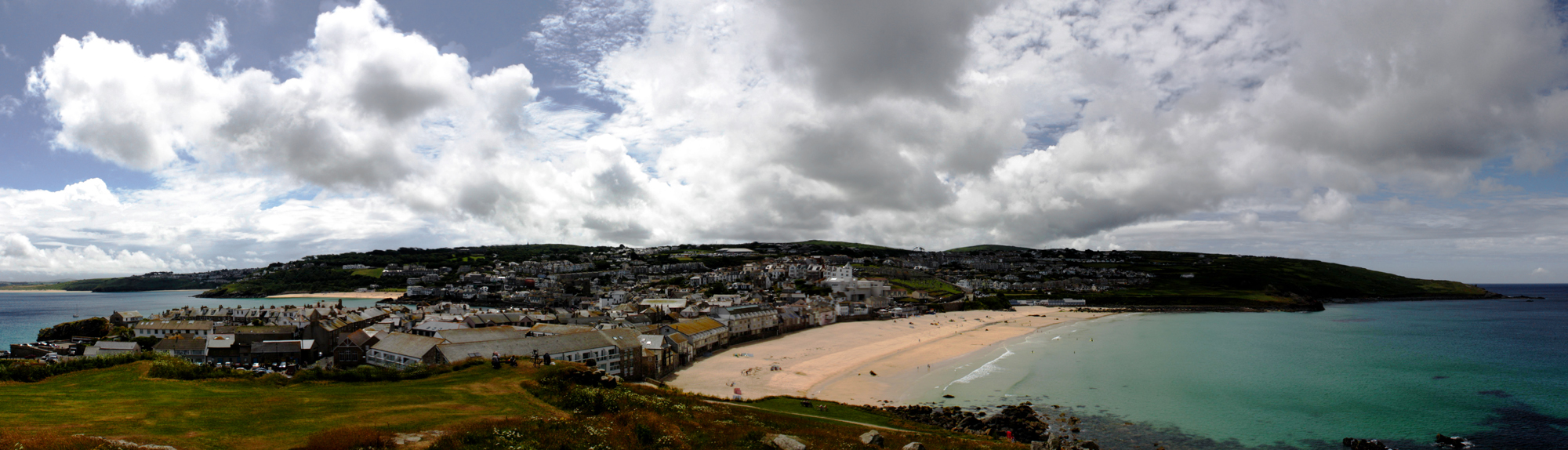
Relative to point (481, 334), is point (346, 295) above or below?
below

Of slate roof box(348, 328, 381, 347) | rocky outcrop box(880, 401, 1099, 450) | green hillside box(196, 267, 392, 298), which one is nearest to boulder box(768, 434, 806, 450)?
rocky outcrop box(880, 401, 1099, 450)

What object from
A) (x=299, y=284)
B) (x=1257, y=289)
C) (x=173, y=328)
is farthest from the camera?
(x=299, y=284)

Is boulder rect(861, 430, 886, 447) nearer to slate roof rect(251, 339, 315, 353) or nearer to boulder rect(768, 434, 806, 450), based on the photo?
boulder rect(768, 434, 806, 450)

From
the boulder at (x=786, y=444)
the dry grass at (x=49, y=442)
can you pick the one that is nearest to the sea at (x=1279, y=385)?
the boulder at (x=786, y=444)

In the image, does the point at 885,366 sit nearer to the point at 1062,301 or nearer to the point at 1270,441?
the point at 1270,441

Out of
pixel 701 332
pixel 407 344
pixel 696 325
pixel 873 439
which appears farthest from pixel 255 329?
pixel 873 439

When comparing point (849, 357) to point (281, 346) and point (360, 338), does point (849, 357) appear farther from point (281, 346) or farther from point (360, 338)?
point (281, 346)
